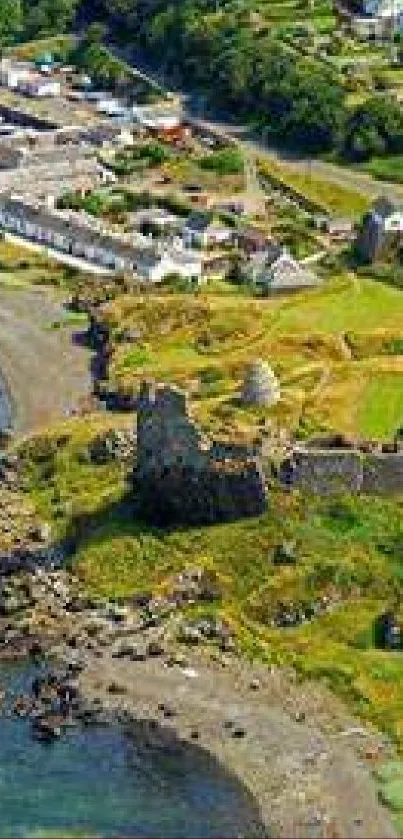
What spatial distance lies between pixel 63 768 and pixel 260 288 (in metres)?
46.6

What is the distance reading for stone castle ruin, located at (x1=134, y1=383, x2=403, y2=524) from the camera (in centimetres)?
7756

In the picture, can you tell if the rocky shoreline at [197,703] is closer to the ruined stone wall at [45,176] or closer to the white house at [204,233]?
the white house at [204,233]

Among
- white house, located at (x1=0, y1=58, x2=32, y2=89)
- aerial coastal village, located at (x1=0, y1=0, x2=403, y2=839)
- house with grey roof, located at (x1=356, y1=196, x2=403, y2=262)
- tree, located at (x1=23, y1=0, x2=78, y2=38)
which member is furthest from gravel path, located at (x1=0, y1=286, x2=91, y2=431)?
tree, located at (x1=23, y1=0, x2=78, y2=38)

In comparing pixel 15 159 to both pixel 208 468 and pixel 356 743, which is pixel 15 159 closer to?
pixel 208 468

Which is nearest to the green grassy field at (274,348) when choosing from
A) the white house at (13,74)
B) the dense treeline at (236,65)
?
the dense treeline at (236,65)

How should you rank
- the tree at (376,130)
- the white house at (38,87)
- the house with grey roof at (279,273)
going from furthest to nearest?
the white house at (38,87) → the tree at (376,130) → the house with grey roof at (279,273)

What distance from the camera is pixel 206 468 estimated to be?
7775 centimetres

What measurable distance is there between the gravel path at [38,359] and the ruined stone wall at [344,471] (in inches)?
765

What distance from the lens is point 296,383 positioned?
3688 inches

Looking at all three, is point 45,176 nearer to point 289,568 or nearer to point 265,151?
point 265,151

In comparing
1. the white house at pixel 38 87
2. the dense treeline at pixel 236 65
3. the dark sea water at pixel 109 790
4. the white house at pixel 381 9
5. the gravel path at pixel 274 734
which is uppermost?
the white house at pixel 381 9

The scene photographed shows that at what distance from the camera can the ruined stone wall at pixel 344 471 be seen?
3063 inches

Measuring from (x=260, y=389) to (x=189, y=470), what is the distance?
492 inches

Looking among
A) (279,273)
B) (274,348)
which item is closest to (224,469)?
(274,348)
